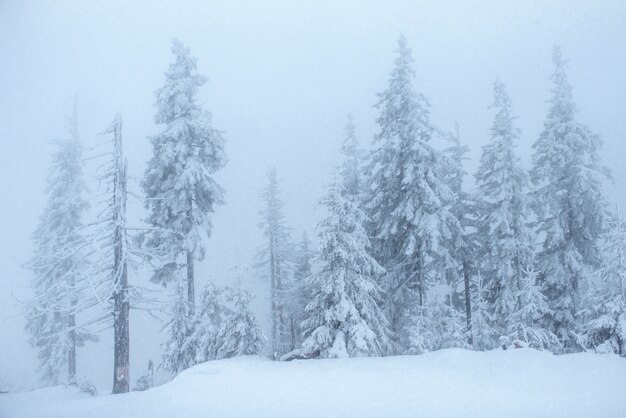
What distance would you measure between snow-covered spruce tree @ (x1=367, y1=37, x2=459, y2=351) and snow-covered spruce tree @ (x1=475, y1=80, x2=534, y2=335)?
2.81 metres

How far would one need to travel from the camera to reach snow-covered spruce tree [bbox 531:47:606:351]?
19.5m

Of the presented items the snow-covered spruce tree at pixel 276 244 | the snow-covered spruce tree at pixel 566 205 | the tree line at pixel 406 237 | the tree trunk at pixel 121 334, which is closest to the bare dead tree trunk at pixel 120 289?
the tree trunk at pixel 121 334

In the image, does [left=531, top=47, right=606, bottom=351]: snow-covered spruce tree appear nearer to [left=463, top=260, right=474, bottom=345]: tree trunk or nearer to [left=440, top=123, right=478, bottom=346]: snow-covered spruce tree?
[left=440, top=123, right=478, bottom=346]: snow-covered spruce tree

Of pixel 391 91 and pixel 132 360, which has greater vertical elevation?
pixel 391 91

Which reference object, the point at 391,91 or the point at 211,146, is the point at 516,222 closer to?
the point at 391,91

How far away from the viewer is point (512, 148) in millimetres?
21047

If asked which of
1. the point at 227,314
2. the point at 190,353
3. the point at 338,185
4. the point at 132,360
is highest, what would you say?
the point at 338,185

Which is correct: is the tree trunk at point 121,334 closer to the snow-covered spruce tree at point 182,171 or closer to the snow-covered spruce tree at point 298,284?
the snow-covered spruce tree at point 182,171

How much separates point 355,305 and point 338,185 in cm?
499

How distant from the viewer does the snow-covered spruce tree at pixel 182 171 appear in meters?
18.0

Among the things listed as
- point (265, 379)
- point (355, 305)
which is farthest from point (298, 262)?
point (265, 379)

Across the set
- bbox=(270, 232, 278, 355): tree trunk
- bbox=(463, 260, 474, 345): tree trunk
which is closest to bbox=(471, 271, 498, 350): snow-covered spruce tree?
bbox=(463, 260, 474, 345): tree trunk

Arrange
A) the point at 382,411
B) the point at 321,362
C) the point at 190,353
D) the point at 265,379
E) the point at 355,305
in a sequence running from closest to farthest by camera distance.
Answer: the point at 382,411
the point at 265,379
the point at 321,362
the point at 355,305
the point at 190,353

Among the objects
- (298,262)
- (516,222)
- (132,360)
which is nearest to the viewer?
(516,222)
